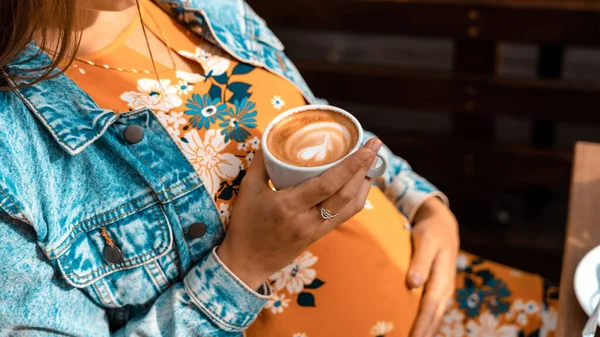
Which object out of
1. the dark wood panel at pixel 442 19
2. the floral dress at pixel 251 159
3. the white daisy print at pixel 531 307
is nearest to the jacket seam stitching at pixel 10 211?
the floral dress at pixel 251 159

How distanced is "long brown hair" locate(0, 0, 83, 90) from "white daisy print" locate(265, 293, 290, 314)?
1.76 ft

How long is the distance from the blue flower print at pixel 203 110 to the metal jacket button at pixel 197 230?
172mm

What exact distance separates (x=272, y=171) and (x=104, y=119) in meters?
0.29

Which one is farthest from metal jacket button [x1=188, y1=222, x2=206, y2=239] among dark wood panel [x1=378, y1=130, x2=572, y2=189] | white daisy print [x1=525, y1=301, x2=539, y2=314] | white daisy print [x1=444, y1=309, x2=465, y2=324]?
dark wood panel [x1=378, y1=130, x2=572, y2=189]

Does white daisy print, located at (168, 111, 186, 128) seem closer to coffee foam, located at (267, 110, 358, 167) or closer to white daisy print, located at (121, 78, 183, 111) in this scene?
white daisy print, located at (121, 78, 183, 111)

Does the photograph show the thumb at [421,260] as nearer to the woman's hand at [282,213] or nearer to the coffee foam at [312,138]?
the woman's hand at [282,213]

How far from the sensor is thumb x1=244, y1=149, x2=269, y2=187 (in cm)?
105

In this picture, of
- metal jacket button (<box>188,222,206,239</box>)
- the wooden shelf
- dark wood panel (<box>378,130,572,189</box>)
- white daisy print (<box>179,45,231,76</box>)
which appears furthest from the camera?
dark wood panel (<box>378,130,572,189</box>)

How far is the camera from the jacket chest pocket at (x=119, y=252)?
105cm

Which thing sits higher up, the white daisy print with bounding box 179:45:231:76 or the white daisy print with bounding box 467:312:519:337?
the white daisy print with bounding box 179:45:231:76

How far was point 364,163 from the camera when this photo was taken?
3.08 ft

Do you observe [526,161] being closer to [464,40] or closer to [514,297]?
[464,40]

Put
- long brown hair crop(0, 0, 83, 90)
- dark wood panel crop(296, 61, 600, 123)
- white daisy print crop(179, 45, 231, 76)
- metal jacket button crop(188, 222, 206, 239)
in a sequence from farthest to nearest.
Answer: dark wood panel crop(296, 61, 600, 123), white daisy print crop(179, 45, 231, 76), metal jacket button crop(188, 222, 206, 239), long brown hair crop(0, 0, 83, 90)

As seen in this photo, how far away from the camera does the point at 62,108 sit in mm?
1035
